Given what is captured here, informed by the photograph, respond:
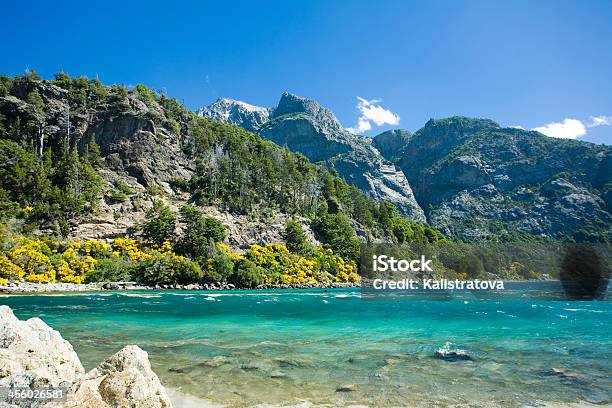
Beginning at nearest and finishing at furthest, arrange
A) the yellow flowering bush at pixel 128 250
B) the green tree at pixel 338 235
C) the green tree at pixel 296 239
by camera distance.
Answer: the yellow flowering bush at pixel 128 250 < the green tree at pixel 296 239 < the green tree at pixel 338 235

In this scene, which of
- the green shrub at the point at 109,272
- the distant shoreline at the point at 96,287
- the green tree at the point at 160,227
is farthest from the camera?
the green tree at the point at 160,227

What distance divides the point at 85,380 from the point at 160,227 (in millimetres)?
81564

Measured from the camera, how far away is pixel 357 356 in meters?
18.1

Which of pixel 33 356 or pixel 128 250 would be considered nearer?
pixel 33 356

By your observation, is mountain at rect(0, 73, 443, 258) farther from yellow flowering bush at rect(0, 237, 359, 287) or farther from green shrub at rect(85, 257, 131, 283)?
green shrub at rect(85, 257, 131, 283)

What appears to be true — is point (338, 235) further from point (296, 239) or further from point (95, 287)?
point (95, 287)

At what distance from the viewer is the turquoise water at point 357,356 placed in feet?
40.6

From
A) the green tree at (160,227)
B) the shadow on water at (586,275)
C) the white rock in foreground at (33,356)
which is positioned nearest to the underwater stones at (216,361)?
the white rock in foreground at (33,356)

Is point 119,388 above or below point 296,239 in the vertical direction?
below

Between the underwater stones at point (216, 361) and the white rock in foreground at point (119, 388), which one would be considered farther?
the underwater stones at point (216, 361)

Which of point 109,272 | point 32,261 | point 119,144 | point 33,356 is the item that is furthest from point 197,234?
point 33,356

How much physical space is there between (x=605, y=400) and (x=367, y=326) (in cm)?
1822

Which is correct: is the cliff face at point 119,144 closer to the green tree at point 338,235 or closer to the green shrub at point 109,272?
the green tree at point 338,235

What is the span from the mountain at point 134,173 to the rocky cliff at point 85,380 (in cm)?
6713
